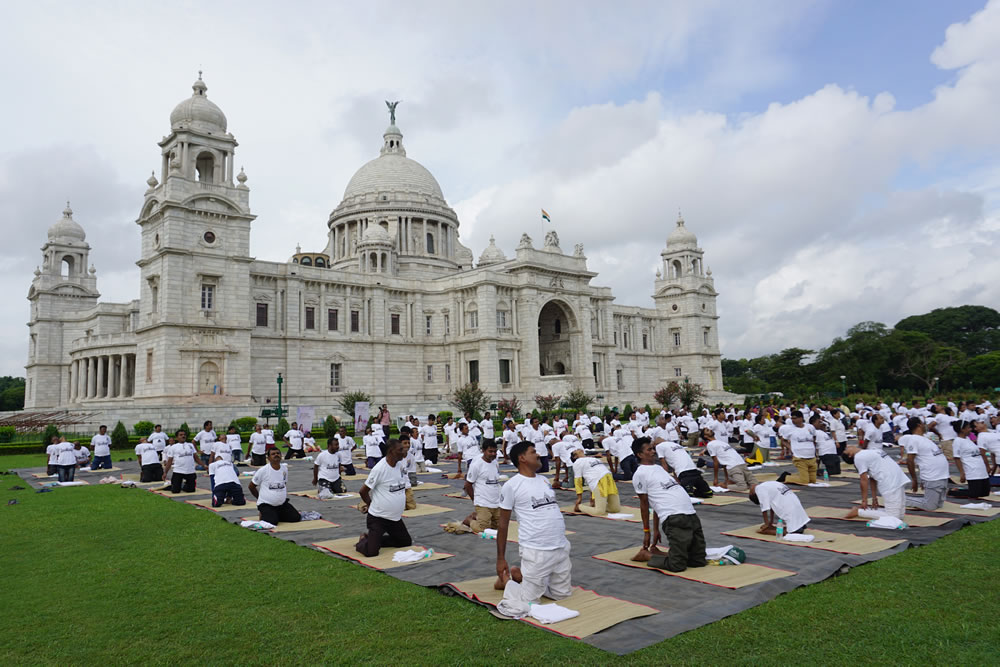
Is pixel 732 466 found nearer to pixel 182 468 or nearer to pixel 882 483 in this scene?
pixel 882 483

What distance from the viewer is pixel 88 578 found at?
881cm

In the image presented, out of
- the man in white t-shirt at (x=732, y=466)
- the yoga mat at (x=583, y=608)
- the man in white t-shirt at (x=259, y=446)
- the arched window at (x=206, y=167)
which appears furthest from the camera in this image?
the arched window at (x=206, y=167)

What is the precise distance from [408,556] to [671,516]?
12.0 ft

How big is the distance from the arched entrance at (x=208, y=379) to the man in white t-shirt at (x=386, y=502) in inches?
1414

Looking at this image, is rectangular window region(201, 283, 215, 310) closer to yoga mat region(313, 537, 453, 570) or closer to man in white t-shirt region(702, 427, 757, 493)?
yoga mat region(313, 537, 453, 570)

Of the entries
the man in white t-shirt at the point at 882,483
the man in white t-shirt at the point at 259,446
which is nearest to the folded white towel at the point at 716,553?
the man in white t-shirt at the point at 882,483

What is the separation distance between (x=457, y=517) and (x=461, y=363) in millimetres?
42502

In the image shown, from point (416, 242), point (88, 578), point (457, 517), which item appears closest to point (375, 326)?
point (416, 242)

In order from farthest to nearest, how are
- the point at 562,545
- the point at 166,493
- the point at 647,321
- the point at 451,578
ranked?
the point at 647,321
the point at 166,493
the point at 451,578
the point at 562,545

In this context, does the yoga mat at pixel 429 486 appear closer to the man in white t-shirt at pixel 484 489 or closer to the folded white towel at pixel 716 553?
the man in white t-shirt at pixel 484 489

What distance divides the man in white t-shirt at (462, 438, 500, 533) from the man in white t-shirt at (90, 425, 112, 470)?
17.0 metres

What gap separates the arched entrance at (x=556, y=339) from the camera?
6125cm

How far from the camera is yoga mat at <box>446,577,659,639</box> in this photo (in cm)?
664

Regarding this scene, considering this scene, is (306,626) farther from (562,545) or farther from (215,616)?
(562,545)
